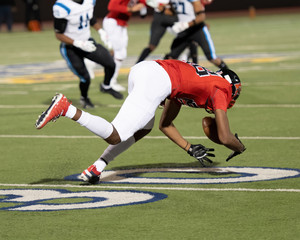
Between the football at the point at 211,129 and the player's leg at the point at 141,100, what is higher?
the player's leg at the point at 141,100

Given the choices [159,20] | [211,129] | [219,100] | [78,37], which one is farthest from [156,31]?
[219,100]

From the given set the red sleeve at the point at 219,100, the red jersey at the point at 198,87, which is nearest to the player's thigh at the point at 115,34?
the red jersey at the point at 198,87

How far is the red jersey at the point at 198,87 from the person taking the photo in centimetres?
671

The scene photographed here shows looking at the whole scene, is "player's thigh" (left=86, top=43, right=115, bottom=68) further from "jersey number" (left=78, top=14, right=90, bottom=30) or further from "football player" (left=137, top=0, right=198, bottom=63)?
"football player" (left=137, top=0, right=198, bottom=63)

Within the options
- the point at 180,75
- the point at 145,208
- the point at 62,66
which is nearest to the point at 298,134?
the point at 180,75

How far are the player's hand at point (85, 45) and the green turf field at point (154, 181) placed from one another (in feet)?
2.70

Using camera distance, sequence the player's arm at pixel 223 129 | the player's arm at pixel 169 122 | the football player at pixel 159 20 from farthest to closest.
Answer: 1. the football player at pixel 159 20
2. the player's arm at pixel 169 122
3. the player's arm at pixel 223 129

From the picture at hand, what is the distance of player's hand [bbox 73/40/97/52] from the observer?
1132 cm

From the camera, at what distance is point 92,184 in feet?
22.6

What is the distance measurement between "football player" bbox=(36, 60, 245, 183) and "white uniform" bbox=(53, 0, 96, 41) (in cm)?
461

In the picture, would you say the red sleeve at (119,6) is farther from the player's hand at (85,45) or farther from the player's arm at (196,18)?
the player's hand at (85,45)

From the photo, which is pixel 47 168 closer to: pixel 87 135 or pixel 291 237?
pixel 87 135

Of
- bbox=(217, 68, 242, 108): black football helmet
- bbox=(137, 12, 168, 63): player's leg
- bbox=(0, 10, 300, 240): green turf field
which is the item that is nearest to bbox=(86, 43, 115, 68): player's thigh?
bbox=(0, 10, 300, 240): green turf field

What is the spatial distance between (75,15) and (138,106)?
16.8 feet
